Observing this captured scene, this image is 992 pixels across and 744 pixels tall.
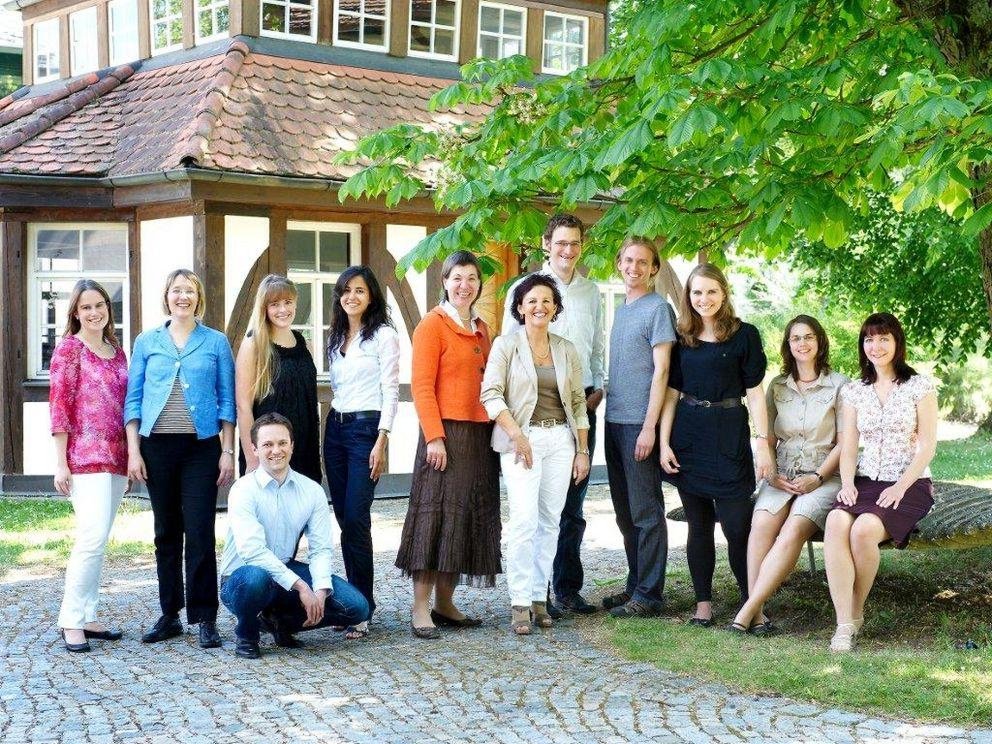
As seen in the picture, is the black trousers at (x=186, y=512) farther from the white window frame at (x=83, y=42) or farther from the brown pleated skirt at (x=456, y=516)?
the white window frame at (x=83, y=42)

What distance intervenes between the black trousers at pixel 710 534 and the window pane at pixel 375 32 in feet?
27.6

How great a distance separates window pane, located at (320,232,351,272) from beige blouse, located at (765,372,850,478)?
699 cm

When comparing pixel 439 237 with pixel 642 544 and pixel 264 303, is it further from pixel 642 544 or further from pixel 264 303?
pixel 642 544

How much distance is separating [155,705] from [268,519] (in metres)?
1.23

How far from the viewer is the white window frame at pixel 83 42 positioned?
15328 millimetres

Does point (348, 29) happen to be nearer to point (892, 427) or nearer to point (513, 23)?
point (513, 23)

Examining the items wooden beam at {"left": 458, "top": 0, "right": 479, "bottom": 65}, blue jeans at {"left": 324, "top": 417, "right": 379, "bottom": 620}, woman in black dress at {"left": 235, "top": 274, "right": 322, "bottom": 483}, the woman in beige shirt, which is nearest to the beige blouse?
the woman in beige shirt

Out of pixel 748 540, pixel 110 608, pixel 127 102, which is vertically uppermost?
pixel 127 102

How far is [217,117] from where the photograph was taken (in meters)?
12.5

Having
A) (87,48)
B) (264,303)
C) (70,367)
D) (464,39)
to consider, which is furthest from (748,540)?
(87,48)

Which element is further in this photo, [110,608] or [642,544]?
[110,608]

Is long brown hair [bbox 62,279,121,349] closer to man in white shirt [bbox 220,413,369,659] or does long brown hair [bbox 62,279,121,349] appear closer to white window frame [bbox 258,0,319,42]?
man in white shirt [bbox 220,413,369,659]

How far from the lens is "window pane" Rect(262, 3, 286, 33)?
44.7ft

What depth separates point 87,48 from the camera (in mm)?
15461
